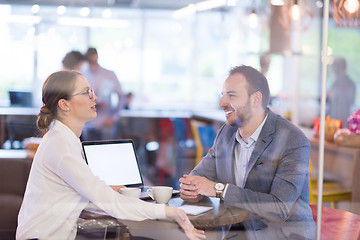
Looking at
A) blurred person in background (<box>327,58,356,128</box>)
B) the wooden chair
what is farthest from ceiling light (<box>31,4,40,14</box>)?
blurred person in background (<box>327,58,356,128</box>)

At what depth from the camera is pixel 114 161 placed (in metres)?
2.71

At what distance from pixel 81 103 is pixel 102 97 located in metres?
0.96

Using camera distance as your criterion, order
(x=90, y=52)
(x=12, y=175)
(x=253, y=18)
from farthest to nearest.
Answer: (x=253, y=18), (x=12, y=175), (x=90, y=52)

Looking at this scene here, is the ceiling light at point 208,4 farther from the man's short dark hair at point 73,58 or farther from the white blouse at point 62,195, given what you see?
the white blouse at point 62,195

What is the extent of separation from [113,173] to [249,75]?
89 centimetres

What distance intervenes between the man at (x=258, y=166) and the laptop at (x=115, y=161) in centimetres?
27

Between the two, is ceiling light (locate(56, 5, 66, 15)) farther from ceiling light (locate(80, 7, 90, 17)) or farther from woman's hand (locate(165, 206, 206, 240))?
woman's hand (locate(165, 206, 206, 240))

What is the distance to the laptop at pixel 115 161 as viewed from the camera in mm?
2609

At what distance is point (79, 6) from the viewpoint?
3314mm

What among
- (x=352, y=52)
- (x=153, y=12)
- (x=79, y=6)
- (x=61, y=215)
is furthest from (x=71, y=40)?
(x=352, y=52)

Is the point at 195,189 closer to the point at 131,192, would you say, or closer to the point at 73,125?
the point at 131,192

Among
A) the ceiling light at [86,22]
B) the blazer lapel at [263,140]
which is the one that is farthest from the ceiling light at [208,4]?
the blazer lapel at [263,140]

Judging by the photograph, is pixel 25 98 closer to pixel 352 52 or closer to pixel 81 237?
pixel 81 237

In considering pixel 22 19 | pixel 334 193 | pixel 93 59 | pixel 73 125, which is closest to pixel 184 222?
pixel 73 125
